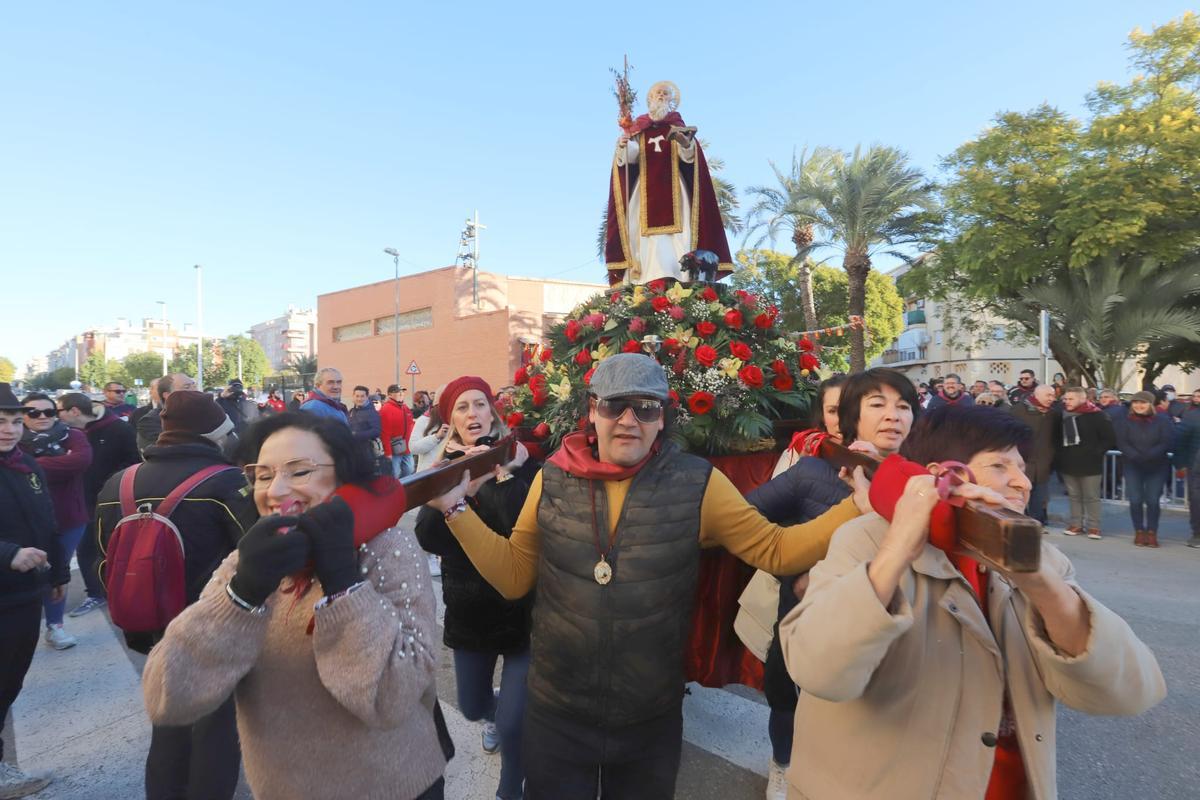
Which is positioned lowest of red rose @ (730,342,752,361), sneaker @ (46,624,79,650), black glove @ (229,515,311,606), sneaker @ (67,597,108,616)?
sneaker @ (67,597,108,616)

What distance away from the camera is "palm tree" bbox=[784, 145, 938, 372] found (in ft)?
61.4

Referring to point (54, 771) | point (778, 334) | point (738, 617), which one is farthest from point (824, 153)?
point (54, 771)

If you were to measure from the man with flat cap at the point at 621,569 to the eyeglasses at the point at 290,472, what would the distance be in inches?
17.7

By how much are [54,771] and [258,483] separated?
111 inches

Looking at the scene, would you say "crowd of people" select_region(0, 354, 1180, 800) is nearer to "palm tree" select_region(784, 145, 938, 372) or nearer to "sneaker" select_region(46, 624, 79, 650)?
"sneaker" select_region(46, 624, 79, 650)

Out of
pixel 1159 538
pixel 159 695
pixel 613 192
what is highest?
pixel 613 192

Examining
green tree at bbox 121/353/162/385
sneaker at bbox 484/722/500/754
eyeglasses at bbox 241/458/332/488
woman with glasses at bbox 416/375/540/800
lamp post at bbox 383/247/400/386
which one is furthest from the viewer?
green tree at bbox 121/353/162/385

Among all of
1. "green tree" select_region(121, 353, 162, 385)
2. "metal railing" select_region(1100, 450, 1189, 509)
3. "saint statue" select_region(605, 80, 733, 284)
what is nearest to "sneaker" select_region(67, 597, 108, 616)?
"saint statue" select_region(605, 80, 733, 284)

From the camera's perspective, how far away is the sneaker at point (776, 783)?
9.31 feet

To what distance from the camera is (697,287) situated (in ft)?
14.8

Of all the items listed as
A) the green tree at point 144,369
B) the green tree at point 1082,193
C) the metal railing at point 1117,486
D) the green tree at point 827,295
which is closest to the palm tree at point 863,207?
the green tree at point 1082,193

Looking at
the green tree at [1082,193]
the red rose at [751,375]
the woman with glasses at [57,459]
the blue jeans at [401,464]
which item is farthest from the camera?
the green tree at [1082,193]

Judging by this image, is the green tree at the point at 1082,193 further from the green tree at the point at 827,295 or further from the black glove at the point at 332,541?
the black glove at the point at 332,541

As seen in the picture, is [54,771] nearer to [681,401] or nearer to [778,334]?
[681,401]
